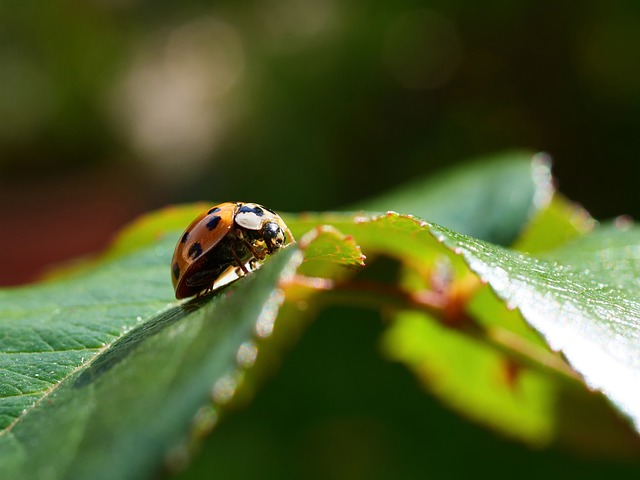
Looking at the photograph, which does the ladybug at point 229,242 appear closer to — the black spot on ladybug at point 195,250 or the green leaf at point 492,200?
the black spot on ladybug at point 195,250

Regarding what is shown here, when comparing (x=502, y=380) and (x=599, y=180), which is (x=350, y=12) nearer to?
(x=599, y=180)

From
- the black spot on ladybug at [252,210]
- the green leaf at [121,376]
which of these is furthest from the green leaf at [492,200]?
the green leaf at [121,376]

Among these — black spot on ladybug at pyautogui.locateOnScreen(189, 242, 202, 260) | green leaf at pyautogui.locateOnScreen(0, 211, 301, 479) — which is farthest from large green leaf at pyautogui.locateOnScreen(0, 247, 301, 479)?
black spot on ladybug at pyautogui.locateOnScreen(189, 242, 202, 260)

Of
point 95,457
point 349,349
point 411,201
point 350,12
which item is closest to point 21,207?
point 350,12

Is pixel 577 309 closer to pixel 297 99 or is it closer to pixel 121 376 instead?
pixel 121 376

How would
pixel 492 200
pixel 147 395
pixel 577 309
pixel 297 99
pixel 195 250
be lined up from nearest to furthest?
pixel 147 395 → pixel 577 309 → pixel 195 250 → pixel 492 200 → pixel 297 99

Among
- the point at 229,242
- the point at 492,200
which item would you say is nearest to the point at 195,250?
the point at 229,242
